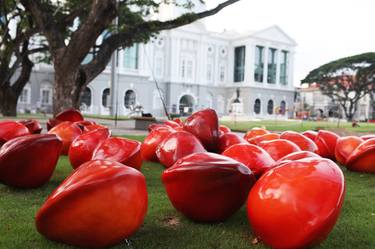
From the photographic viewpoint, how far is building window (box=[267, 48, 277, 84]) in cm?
6006

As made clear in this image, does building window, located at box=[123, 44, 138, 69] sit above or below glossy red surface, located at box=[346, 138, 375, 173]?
above

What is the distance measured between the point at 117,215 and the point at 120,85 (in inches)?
1827

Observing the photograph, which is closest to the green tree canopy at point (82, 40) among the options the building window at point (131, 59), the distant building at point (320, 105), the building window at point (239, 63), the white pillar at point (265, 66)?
the building window at point (131, 59)

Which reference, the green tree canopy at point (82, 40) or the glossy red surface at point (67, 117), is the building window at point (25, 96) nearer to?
the green tree canopy at point (82, 40)

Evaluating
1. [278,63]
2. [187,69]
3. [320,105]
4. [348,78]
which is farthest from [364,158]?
[320,105]

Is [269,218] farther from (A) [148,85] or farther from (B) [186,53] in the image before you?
(B) [186,53]

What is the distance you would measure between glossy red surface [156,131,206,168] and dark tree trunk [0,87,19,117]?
660 inches

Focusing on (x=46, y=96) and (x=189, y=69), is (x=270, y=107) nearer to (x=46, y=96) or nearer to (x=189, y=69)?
(x=189, y=69)

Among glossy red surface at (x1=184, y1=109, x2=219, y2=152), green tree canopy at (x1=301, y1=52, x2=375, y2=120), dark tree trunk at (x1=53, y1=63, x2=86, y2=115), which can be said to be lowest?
glossy red surface at (x1=184, y1=109, x2=219, y2=152)

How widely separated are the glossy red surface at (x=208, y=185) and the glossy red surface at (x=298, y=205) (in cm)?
26

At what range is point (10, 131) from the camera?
438 centimetres

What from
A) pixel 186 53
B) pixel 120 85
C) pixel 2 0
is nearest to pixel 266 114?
pixel 186 53

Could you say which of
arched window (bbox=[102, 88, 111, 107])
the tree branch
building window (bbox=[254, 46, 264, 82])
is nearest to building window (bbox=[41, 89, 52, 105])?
arched window (bbox=[102, 88, 111, 107])

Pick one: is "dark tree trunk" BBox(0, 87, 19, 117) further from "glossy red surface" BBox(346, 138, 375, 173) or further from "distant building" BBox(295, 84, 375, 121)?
"distant building" BBox(295, 84, 375, 121)
